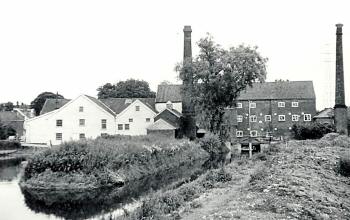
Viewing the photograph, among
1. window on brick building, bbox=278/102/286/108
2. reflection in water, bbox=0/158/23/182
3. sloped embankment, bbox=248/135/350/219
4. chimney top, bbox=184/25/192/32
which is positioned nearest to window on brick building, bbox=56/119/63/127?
reflection in water, bbox=0/158/23/182

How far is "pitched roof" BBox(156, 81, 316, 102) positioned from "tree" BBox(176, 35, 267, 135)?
55.6 ft

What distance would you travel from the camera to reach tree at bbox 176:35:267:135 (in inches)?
1891

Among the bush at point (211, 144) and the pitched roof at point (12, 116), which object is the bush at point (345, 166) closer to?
the bush at point (211, 144)

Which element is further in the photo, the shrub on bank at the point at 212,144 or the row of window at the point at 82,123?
the row of window at the point at 82,123

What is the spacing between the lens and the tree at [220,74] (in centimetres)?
4803

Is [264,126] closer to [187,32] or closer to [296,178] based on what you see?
[187,32]

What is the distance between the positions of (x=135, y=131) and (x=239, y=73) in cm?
1917

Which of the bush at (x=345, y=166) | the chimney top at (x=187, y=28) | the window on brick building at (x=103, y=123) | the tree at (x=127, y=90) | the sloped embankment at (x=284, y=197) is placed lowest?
the sloped embankment at (x=284, y=197)

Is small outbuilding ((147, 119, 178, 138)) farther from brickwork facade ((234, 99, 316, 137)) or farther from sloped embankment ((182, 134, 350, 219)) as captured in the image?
sloped embankment ((182, 134, 350, 219))

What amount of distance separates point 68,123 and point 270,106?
34.6m

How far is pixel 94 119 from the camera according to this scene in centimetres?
5606

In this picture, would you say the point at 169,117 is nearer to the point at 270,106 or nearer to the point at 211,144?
the point at 211,144

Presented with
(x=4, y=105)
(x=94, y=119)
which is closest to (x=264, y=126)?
(x=94, y=119)

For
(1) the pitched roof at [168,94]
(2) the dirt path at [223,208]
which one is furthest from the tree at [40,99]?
(2) the dirt path at [223,208]
